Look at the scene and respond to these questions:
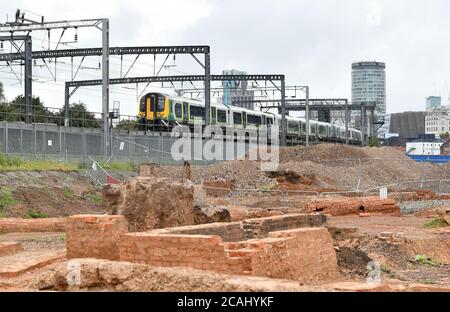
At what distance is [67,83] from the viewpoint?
182 feet

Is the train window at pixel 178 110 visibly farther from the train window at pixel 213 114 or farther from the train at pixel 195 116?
the train window at pixel 213 114

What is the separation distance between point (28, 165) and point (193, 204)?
1426cm

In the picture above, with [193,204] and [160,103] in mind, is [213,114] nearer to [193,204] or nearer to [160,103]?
[160,103]

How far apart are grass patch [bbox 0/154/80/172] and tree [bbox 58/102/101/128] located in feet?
8.28

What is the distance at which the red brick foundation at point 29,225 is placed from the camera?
23.5 meters

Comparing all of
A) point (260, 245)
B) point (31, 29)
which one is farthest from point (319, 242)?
point (31, 29)

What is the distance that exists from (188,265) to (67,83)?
45624 millimetres

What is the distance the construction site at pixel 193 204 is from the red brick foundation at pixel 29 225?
1.7 inches

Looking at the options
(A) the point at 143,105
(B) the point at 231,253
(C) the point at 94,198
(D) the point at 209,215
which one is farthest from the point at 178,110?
(B) the point at 231,253

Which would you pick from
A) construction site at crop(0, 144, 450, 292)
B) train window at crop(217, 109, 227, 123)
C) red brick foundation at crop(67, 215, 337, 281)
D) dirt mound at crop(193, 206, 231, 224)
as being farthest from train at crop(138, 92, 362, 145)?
red brick foundation at crop(67, 215, 337, 281)

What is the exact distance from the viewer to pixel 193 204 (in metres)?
19.2

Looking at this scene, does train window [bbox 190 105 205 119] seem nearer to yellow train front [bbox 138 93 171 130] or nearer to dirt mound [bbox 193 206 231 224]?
yellow train front [bbox 138 93 171 130]

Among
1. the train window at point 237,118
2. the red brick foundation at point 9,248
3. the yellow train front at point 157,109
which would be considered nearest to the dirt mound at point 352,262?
the red brick foundation at point 9,248

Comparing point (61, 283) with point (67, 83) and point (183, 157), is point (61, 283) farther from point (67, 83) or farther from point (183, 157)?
point (67, 83)
